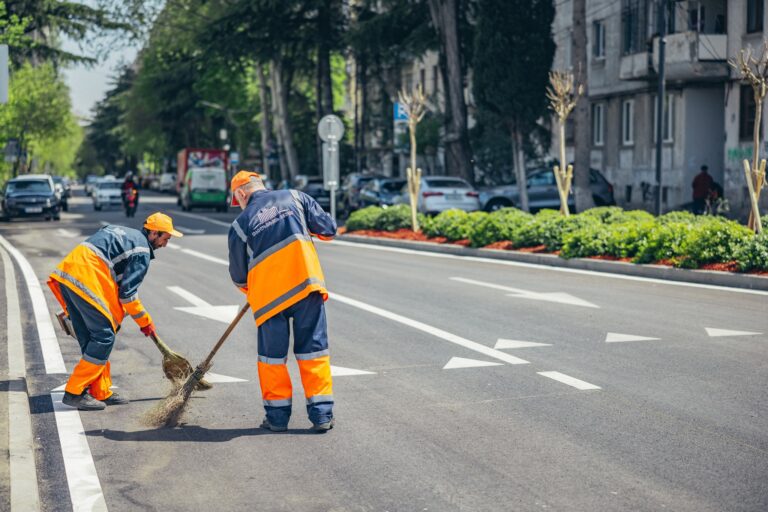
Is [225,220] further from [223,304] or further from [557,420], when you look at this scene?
[557,420]

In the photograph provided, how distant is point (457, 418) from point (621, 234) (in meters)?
12.6

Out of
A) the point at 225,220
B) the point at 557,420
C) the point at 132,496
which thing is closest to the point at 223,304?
the point at 557,420

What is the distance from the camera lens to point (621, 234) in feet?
64.0

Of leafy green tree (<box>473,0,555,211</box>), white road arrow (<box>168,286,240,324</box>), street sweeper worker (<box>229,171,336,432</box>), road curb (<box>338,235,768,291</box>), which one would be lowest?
road curb (<box>338,235,768,291</box>)

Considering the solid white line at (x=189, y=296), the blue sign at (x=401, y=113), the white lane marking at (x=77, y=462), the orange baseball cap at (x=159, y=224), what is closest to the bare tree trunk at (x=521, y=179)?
the blue sign at (x=401, y=113)

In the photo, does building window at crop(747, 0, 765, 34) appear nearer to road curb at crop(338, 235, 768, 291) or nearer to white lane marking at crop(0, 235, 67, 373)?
road curb at crop(338, 235, 768, 291)

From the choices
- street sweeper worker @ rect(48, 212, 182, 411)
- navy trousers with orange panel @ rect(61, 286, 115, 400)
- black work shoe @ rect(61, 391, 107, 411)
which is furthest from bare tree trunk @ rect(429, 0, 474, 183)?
black work shoe @ rect(61, 391, 107, 411)

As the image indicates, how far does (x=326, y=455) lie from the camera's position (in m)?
6.60

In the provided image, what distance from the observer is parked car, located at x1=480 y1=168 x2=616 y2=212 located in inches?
1374

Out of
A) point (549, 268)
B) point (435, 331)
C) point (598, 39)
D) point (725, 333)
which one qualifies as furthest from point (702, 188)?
point (435, 331)

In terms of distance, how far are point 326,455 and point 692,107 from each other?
31362 mm

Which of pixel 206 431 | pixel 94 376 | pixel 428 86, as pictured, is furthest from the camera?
pixel 428 86

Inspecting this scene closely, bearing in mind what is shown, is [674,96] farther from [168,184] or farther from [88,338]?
[168,184]

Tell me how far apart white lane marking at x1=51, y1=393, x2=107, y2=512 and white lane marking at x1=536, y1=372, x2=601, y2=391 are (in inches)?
139
